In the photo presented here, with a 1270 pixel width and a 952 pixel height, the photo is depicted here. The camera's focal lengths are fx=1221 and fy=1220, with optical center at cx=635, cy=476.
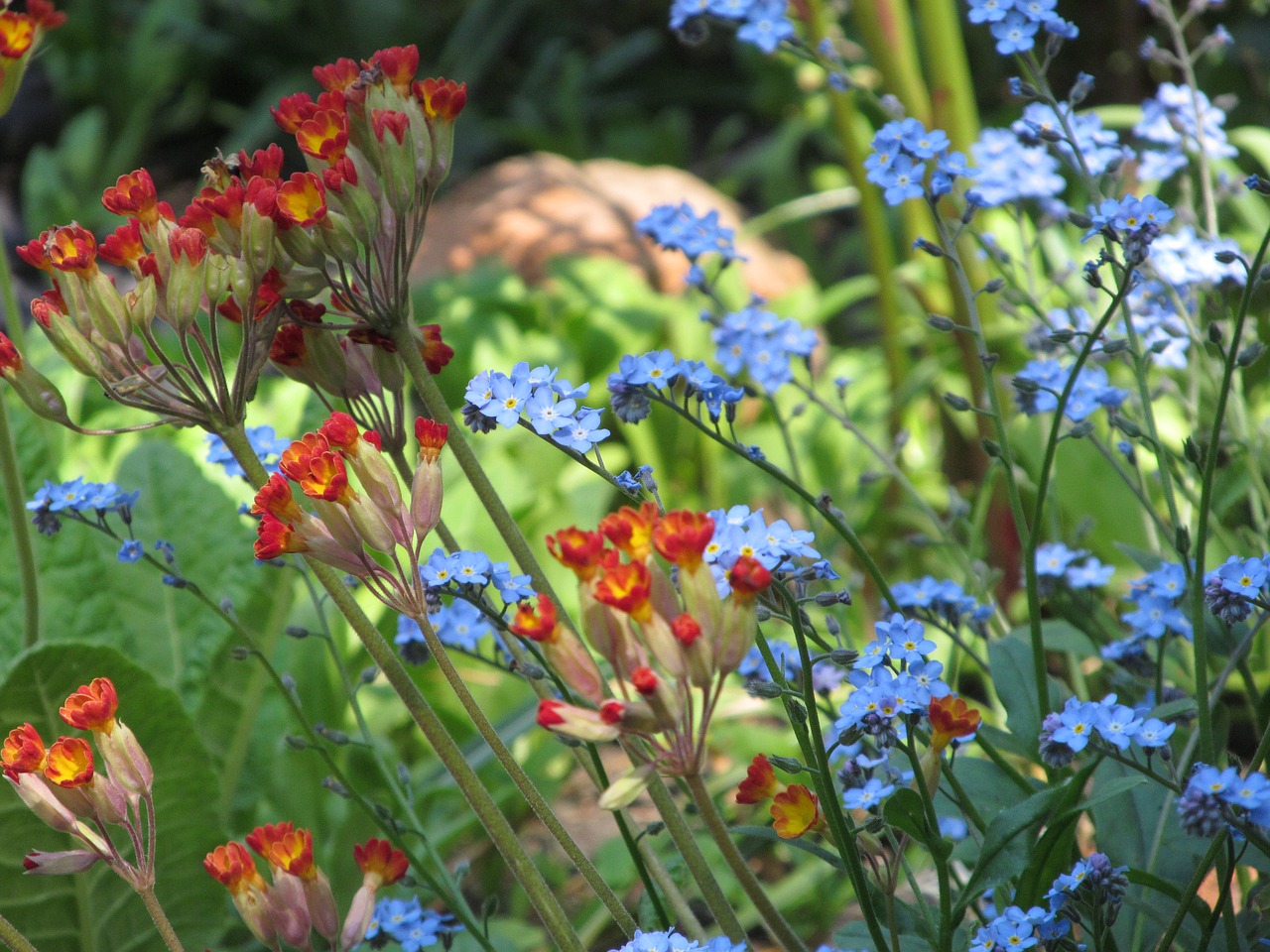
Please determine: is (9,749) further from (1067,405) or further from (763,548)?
(1067,405)

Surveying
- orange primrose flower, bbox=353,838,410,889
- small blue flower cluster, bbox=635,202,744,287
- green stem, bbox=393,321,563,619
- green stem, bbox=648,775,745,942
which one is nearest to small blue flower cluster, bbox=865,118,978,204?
small blue flower cluster, bbox=635,202,744,287

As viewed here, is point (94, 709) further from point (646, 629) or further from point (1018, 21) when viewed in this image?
point (1018, 21)

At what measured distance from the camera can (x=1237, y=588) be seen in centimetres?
79

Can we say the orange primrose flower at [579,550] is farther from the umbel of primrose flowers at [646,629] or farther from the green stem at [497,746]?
the green stem at [497,746]

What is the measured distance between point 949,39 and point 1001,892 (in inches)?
65.1

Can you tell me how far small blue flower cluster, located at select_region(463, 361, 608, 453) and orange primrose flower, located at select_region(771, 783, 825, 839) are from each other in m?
0.26

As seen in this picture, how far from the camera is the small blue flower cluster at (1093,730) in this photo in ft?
→ 2.54

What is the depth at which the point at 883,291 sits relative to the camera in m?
2.43

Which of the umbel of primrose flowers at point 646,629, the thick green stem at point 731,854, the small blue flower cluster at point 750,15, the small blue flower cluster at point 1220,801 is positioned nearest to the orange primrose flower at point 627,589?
the umbel of primrose flowers at point 646,629

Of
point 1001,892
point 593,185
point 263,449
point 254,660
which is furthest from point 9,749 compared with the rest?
point 593,185

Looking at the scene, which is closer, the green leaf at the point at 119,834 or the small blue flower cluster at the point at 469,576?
the small blue flower cluster at the point at 469,576

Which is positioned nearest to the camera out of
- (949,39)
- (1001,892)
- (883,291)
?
(1001,892)

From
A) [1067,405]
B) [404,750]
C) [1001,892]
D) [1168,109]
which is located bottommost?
[404,750]

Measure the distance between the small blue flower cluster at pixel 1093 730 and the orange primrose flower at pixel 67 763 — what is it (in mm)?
597
